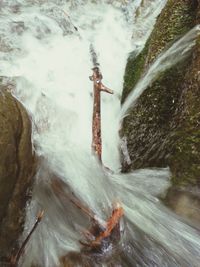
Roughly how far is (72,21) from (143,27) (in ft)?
3.88

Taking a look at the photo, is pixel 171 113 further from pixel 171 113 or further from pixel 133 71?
pixel 133 71

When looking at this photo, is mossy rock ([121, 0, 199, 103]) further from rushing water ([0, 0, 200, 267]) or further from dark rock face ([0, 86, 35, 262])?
dark rock face ([0, 86, 35, 262])

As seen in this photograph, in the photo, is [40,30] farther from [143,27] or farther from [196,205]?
[196,205]

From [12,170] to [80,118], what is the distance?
2308 millimetres

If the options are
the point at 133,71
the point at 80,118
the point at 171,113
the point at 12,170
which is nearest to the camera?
the point at 12,170

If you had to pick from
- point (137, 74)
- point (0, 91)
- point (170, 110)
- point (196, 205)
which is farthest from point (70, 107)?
point (196, 205)

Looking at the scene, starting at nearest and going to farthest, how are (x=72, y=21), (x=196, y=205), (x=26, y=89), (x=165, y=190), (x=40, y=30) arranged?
1. (x=196, y=205)
2. (x=165, y=190)
3. (x=26, y=89)
4. (x=40, y=30)
5. (x=72, y=21)

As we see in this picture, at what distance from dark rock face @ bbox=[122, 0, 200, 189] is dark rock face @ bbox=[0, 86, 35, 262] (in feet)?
4.13

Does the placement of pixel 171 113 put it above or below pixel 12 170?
above

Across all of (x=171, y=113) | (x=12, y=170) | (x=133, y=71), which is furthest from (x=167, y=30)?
(x=12, y=170)

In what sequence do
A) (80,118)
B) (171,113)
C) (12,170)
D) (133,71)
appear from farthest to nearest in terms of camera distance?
(133,71) → (80,118) → (171,113) → (12,170)

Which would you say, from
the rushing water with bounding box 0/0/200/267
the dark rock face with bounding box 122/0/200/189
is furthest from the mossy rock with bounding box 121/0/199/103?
the rushing water with bounding box 0/0/200/267

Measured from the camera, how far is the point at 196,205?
3951 millimetres

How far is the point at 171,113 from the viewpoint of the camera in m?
4.90
